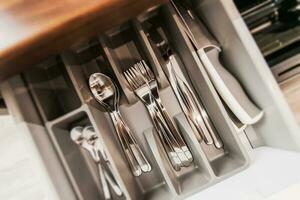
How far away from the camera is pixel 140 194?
0.80 metres

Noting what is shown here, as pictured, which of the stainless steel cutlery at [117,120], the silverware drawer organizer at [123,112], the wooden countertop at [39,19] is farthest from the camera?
the stainless steel cutlery at [117,120]

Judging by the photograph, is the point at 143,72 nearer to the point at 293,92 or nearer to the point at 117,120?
the point at 117,120

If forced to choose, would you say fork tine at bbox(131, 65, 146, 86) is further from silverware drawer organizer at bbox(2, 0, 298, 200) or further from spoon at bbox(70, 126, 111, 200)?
spoon at bbox(70, 126, 111, 200)

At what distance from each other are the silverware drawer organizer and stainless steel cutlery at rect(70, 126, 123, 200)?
19mm

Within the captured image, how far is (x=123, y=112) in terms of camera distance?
0.86m

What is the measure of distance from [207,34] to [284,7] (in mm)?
212

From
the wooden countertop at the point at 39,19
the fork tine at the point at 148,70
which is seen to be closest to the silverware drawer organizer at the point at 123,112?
the fork tine at the point at 148,70

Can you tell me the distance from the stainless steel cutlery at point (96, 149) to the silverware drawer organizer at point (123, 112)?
19mm

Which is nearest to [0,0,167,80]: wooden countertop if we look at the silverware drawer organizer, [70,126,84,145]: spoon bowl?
the silverware drawer organizer

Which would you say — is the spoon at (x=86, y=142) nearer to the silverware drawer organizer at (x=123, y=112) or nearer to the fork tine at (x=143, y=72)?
the silverware drawer organizer at (x=123, y=112)

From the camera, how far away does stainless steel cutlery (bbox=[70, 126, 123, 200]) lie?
0.82 metres

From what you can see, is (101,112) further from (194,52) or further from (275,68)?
(275,68)

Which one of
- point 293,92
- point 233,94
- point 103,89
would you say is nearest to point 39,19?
point 103,89

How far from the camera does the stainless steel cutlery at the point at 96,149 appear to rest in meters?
0.82
